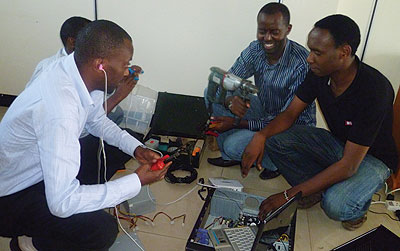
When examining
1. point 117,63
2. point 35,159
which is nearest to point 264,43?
point 117,63

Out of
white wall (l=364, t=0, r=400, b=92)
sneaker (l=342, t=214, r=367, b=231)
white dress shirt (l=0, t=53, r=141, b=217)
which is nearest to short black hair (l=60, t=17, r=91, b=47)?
white dress shirt (l=0, t=53, r=141, b=217)

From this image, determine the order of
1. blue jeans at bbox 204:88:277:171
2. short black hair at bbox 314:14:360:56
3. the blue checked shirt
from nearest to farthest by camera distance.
Result: short black hair at bbox 314:14:360:56 < the blue checked shirt < blue jeans at bbox 204:88:277:171

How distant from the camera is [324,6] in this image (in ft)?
8.29

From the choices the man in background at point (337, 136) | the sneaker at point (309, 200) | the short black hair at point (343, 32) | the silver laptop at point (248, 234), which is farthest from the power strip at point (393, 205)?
the short black hair at point (343, 32)

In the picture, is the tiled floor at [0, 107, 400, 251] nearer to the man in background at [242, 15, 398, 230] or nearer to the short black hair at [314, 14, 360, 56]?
the man in background at [242, 15, 398, 230]

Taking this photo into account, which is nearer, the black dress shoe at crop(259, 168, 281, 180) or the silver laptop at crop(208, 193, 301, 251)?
the silver laptop at crop(208, 193, 301, 251)

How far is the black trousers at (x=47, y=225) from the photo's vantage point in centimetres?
142

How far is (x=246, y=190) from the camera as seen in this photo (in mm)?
2277

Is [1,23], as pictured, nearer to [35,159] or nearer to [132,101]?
[132,101]

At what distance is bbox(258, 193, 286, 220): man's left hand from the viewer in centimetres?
173

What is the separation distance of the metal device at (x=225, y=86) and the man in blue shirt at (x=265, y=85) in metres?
0.06

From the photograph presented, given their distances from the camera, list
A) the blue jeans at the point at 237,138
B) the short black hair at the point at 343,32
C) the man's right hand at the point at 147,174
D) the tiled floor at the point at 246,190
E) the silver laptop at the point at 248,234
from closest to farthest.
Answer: the man's right hand at the point at 147,174 < the silver laptop at the point at 248,234 < the short black hair at the point at 343,32 < the tiled floor at the point at 246,190 < the blue jeans at the point at 237,138

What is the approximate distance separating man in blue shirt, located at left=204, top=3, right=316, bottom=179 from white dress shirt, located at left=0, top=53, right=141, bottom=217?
1.05 meters

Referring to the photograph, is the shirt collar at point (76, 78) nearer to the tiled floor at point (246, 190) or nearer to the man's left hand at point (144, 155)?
the man's left hand at point (144, 155)
